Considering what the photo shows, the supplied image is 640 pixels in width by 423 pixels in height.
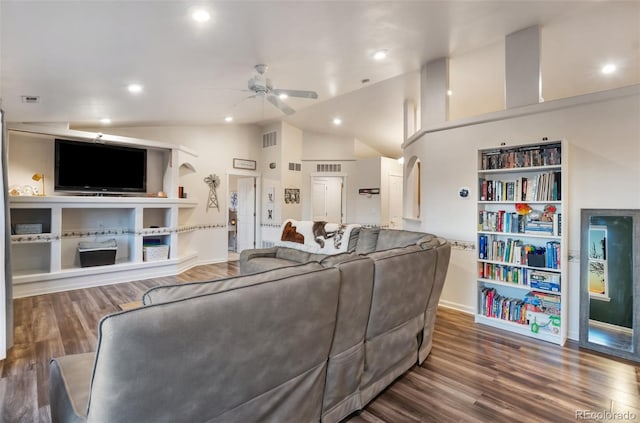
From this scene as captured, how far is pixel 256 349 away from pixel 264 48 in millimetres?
2907

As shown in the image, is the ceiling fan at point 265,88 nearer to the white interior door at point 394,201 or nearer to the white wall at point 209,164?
the white wall at point 209,164

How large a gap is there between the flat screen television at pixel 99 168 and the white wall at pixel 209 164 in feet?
2.91

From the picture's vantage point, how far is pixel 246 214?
8.12 meters

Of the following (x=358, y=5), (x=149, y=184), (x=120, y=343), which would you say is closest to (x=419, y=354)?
(x=120, y=343)

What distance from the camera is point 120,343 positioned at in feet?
3.28

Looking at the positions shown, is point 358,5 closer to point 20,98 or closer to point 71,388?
point 71,388

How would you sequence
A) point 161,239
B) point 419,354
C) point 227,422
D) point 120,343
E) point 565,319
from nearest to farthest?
point 120,343
point 227,422
point 419,354
point 565,319
point 161,239

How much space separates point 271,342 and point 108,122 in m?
5.67

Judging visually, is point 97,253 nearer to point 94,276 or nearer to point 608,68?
point 94,276

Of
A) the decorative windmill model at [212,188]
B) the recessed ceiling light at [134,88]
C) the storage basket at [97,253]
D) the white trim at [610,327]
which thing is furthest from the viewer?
the decorative windmill model at [212,188]

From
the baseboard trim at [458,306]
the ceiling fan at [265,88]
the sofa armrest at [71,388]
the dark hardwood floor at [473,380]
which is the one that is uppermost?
the ceiling fan at [265,88]

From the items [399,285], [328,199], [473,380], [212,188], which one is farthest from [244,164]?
[473,380]

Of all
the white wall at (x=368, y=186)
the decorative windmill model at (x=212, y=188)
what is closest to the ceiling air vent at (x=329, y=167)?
the white wall at (x=368, y=186)

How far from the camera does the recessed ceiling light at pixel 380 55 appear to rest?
3.57m
